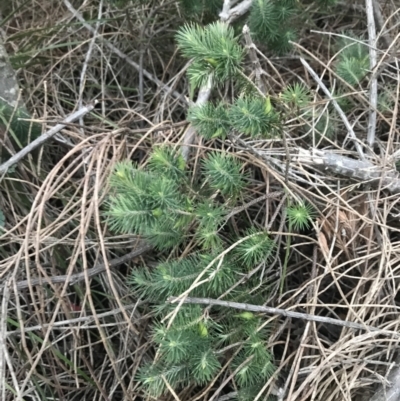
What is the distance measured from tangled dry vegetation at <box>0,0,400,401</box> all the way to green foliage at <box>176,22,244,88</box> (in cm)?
24

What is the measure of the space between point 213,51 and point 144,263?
61 cm

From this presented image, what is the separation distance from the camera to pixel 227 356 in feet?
4.07

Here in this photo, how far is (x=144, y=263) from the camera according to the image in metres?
1.40

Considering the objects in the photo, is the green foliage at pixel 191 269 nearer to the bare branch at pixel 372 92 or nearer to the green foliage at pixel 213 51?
the green foliage at pixel 213 51

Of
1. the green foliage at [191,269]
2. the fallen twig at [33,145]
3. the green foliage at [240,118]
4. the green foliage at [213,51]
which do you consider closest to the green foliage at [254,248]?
the green foliage at [191,269]

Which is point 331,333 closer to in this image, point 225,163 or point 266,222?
point 266,222

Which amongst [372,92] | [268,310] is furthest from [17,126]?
[372,92]

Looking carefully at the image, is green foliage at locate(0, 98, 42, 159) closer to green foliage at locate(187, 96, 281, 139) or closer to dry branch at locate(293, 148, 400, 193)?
green foliage at locate(187, 96, 281, 139)

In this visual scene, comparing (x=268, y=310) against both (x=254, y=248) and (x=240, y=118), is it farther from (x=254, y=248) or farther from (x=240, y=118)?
(x=240, y=118)

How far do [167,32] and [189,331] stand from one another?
3.76 ft

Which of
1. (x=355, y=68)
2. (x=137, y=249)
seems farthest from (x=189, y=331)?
(x=355, y=68)

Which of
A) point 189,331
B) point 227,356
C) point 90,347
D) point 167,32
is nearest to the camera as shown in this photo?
point 189,331

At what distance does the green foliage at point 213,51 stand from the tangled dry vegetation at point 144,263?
241 mm

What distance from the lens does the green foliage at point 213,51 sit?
106 cm
